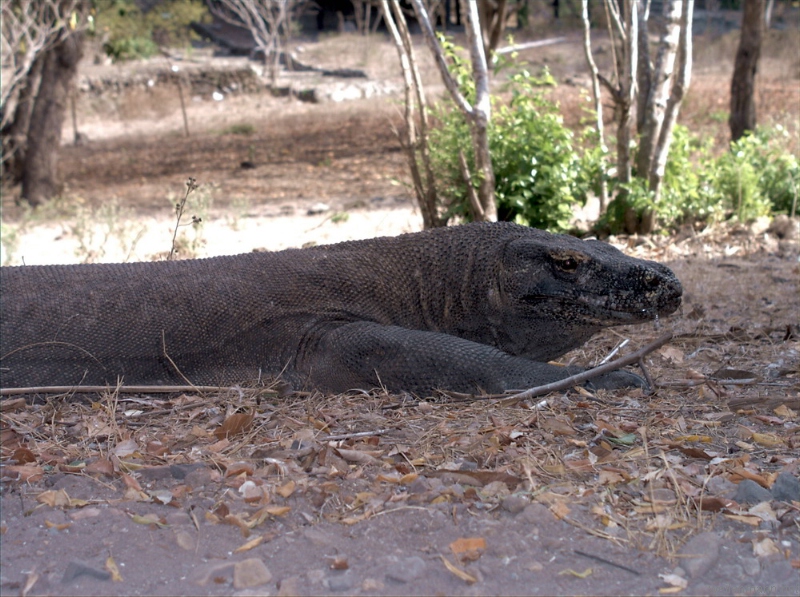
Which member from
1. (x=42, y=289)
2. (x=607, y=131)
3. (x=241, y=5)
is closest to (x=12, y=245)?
(x=42, y=289)

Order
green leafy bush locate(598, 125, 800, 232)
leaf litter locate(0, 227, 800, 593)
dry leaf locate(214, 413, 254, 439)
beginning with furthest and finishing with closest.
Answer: green leafy bush locate(598, 125, 800, 232) → dry leaf locate(214, 413, 254, 439) → leaf litter locate(0, 227, 800, 593)

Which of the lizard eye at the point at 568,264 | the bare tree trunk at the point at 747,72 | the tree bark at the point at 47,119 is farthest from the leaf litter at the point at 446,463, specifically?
the tree bark at the point at 47,119

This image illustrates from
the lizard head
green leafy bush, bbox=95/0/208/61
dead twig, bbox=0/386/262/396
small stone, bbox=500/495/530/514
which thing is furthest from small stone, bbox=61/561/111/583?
green leafy bush, bbox=95/0/208/61

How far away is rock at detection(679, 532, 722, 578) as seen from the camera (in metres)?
1.95

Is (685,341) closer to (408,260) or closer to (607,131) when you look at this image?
(408,260)

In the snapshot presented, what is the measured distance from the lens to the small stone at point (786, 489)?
2.25 m

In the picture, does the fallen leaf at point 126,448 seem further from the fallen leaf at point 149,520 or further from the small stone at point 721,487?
the small stone at point 721,487

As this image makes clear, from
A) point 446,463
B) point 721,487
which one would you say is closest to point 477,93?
point 446,463

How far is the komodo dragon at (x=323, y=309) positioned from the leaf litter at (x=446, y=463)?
215 millimetres

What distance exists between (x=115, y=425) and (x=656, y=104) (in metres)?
4.99

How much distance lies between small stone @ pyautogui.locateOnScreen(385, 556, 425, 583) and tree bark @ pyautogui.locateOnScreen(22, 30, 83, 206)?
1139cm

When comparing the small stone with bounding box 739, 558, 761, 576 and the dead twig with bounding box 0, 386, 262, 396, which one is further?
the dead twig with bounding box 0, 386, 262, 396

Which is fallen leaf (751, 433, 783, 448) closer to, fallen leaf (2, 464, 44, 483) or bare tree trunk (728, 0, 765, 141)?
fallen leaf (2, 464, 44, 483)

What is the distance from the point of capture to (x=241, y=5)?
2595 centimetres
